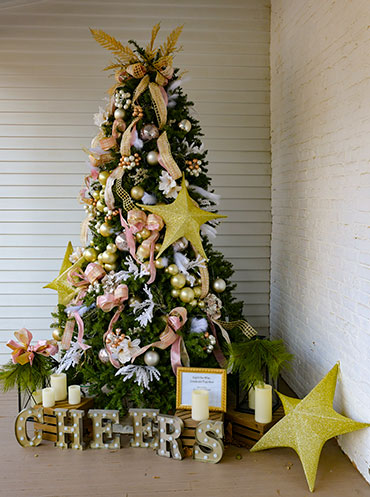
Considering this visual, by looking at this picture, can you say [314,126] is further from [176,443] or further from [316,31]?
[176,443]

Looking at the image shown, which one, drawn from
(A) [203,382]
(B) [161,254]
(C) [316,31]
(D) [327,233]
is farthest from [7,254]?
(C) [316,31]

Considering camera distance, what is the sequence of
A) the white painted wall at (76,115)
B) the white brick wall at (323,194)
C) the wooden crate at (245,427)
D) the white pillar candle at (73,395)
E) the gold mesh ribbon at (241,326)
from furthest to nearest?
A: the white painted wall at (76,115) < the gold mesh ribbon at (241,326) < the white pillar candle at (73,395) < the wooden crate at (245,427) < the white brick wall at (323,194)

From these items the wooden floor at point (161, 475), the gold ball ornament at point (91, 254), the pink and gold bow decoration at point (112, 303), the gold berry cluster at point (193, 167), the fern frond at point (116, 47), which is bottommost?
the wooden floor at point (161, 475)

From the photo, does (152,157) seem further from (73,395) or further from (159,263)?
(73,395)

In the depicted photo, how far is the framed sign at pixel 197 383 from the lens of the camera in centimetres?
222

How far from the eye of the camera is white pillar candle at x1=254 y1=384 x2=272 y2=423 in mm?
2164

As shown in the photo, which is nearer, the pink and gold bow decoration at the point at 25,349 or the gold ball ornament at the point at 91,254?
the pink and gold bow decoration at the point at 25,349

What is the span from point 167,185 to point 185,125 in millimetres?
344

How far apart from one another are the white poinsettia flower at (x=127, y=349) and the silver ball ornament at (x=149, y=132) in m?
1.04

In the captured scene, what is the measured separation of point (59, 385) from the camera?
236 cm

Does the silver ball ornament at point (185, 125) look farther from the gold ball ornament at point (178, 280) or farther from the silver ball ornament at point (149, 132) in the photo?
the gold ball ornament at point (178, 280)

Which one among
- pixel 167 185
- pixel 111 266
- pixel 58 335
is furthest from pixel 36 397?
pixel 167 185

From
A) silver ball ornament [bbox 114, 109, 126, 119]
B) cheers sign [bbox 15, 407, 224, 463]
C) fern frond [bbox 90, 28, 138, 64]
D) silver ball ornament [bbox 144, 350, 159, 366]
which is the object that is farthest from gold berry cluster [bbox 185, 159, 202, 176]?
cheers sign [bbox 15, 407, 224, 463]

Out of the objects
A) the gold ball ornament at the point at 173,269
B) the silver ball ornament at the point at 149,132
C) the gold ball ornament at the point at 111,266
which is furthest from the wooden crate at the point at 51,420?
the silver ball ornament at the point at 149,132
